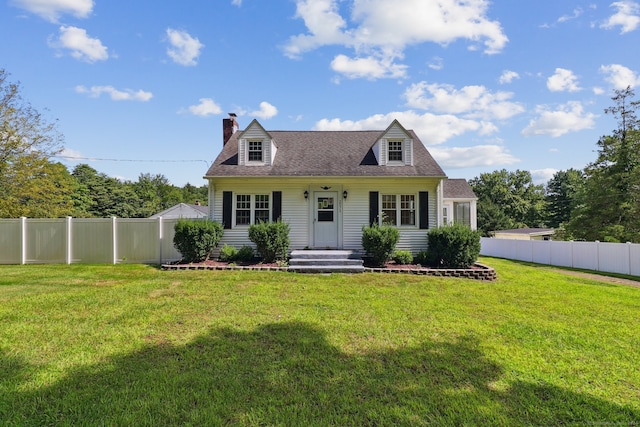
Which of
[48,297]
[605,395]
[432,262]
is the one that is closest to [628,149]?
[432,262]

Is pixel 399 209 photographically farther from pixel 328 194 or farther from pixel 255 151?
pixel 255 151

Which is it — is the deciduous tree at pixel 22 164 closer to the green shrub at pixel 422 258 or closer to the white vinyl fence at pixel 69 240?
the white vinyl fence at pixel 69 240

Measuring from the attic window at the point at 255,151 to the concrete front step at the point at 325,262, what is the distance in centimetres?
430

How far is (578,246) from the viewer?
557 inches

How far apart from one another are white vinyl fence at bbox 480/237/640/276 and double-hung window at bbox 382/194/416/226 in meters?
8.38

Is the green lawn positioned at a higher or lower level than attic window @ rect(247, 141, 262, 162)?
lower

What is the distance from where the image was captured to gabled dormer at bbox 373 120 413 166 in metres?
12.5

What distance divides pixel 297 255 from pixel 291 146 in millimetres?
5538

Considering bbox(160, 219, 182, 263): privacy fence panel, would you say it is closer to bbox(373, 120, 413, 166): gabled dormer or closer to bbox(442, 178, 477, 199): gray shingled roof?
bbox(373, 120, 413, 166): gabled dormer

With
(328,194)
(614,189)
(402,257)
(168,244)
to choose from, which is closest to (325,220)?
(328,194)

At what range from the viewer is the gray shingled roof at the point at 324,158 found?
1208cm

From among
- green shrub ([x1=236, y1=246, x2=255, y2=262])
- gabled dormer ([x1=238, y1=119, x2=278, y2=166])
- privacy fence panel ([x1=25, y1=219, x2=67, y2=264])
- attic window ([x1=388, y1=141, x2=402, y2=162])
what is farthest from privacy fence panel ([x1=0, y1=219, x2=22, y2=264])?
attic window ([x1=388, y1=141, x2=402, y2=162])

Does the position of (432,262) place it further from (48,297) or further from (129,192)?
(129,192)

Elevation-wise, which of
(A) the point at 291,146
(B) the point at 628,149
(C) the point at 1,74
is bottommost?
(A) the point at 291,146
